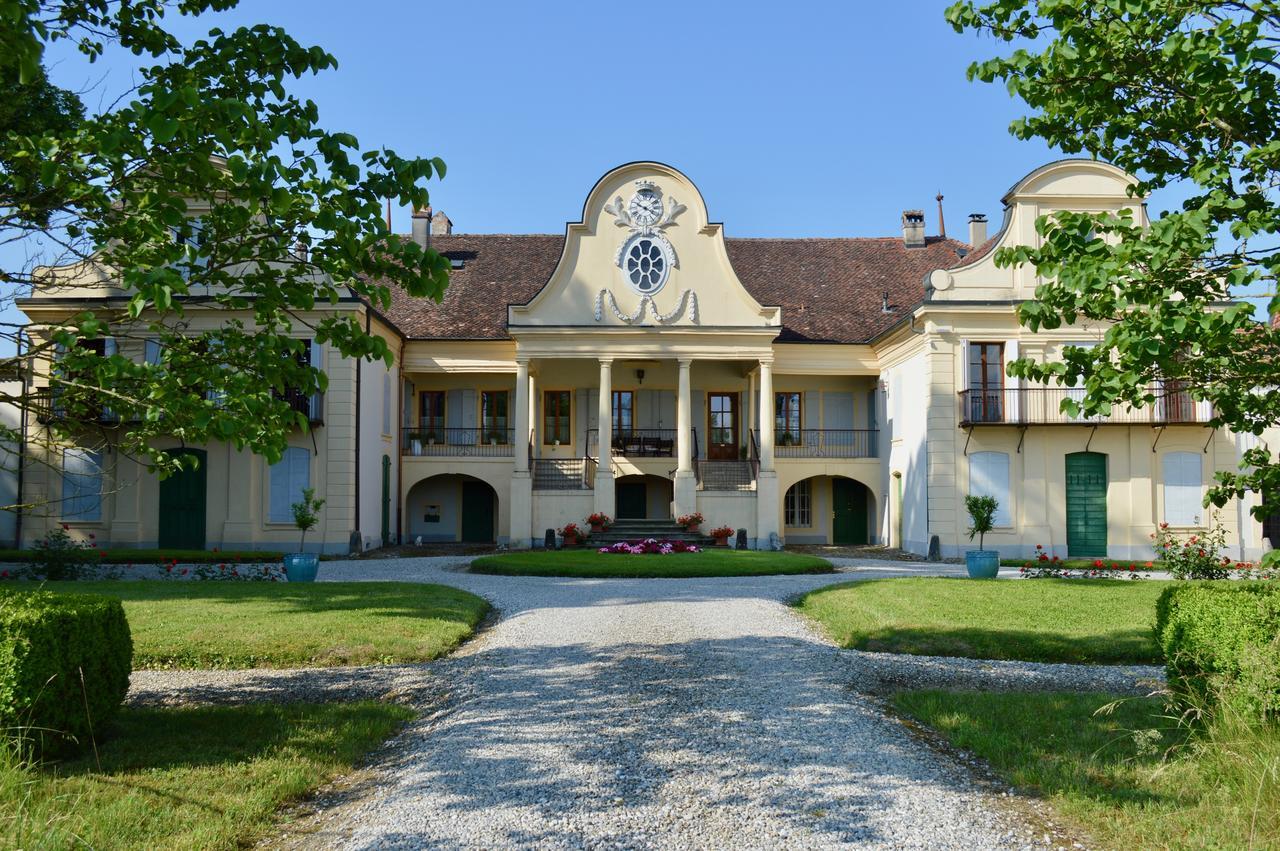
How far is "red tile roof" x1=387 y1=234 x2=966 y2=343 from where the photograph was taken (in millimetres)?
26578

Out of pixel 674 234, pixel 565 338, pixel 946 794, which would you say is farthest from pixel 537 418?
pixel 946 794

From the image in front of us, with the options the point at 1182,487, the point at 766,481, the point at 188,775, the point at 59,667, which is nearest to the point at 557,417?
the point at 766,481

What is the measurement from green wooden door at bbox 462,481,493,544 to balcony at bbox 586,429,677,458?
11.4 feet

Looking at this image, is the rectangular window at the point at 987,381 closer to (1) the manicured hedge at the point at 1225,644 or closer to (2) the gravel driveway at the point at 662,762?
(2) the gravel driveway at the point at 662,762

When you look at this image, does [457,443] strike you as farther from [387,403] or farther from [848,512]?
[848,512]

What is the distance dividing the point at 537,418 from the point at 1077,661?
1957 cm

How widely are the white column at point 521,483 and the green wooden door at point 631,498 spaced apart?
4.12m

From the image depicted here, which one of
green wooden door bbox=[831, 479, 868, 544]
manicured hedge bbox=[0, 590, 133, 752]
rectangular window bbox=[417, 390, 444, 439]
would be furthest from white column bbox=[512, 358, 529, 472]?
manicured hedge bbox=[0, 590, 133, 752]

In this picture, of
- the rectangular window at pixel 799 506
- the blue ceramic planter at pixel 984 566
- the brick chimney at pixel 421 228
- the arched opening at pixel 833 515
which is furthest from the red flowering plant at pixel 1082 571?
the brick chimney at pixel 421 228

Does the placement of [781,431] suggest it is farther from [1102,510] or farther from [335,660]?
[335,660]

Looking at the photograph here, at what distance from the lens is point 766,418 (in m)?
24.4

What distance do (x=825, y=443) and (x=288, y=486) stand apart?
14840 millimetres

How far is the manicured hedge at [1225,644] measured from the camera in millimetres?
5637

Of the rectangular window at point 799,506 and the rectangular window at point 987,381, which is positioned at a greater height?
the rectangular window at point 987,381
